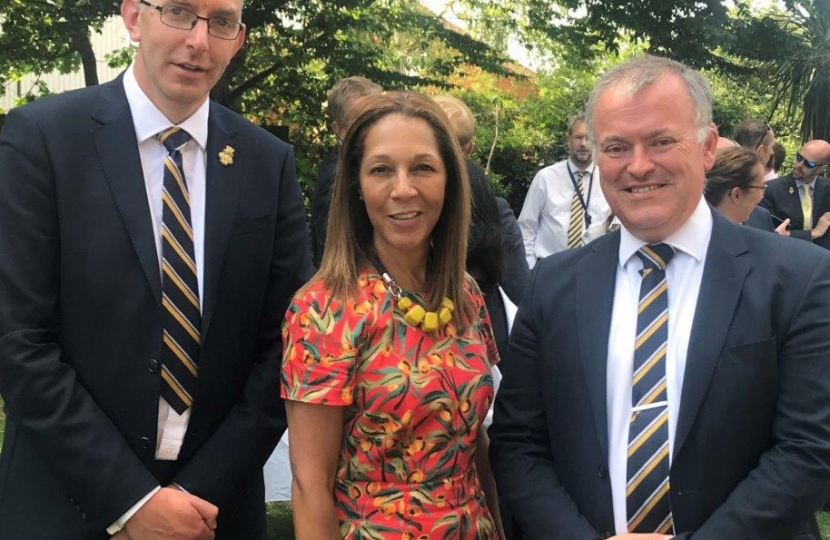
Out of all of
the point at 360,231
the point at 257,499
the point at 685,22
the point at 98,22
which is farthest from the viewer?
the point at 685,22

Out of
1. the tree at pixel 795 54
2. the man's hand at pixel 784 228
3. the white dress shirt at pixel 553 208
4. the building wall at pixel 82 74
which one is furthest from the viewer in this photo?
the tree at pixel 795 54

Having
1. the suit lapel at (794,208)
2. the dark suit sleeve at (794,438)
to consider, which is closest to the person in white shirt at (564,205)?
the suit lapel at (794,208)

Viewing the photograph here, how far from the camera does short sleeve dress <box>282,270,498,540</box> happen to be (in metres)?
2.32

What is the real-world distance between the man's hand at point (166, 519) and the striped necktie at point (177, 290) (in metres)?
0.25

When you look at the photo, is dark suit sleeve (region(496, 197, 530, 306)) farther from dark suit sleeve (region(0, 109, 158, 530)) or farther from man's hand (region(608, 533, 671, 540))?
dark suit sleeve (region(0, 109, 158, 530))

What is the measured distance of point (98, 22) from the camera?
10859 mm

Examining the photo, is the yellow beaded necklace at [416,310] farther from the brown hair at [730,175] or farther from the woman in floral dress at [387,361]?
the brown hair at [730,175]

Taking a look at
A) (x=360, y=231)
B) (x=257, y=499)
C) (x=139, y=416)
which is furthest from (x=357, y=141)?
(x=257, y=499)

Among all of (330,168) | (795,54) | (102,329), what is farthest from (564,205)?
(795,54)

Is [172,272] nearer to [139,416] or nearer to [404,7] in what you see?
[139,416]

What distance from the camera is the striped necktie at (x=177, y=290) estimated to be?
2.43 metres

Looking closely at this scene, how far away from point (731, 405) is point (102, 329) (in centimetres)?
166

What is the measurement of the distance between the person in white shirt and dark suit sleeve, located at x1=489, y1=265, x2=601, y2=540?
14.2 ft

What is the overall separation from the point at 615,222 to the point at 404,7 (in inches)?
400
